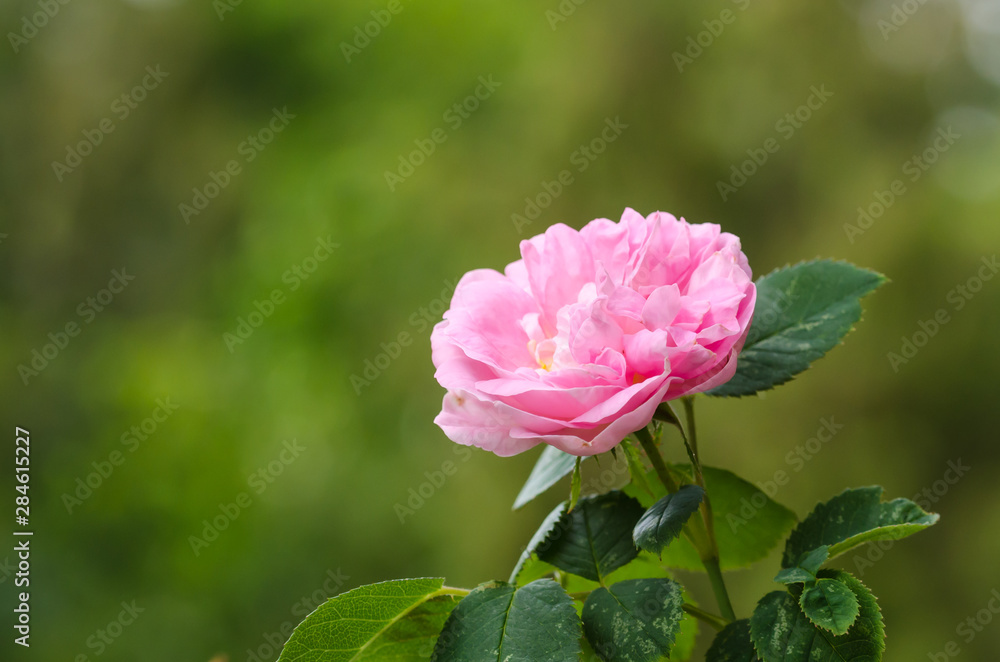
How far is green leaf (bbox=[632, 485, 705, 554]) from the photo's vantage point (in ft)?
0.99

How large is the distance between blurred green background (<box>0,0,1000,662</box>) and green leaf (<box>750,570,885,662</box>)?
3.52ft

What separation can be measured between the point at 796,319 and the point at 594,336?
143mm

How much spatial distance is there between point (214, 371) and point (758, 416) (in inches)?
53.2

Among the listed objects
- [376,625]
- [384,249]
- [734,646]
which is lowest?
[384,249]

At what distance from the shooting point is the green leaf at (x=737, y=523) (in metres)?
0.44

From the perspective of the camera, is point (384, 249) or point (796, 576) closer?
point (796, 576)

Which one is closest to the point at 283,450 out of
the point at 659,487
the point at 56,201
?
the point at 56,201

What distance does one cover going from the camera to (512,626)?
32 cm

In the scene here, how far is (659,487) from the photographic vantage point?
40cm

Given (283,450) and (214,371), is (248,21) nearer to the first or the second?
(214,371)

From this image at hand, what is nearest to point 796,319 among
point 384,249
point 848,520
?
point 848,520

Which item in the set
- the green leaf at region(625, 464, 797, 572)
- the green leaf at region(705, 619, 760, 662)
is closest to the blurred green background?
the green leaf at region(625, 464, 797, 572)

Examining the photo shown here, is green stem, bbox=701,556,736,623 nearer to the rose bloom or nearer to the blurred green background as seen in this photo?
the rose bloom

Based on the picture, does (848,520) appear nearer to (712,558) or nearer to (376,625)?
(712,558)
